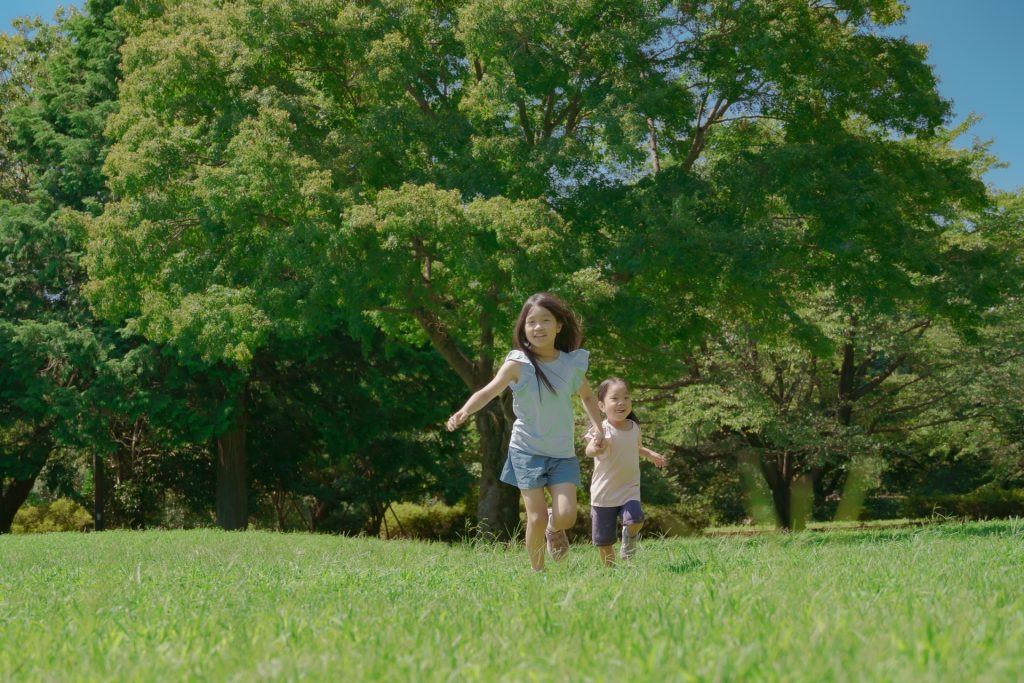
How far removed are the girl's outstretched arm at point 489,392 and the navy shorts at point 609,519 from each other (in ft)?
4.90

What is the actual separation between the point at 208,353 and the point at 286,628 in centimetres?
1366

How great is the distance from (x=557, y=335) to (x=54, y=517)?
24.4m

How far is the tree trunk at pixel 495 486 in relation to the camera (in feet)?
59.2

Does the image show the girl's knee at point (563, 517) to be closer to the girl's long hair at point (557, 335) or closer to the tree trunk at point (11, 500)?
the girl's long hair at point (557, 335)

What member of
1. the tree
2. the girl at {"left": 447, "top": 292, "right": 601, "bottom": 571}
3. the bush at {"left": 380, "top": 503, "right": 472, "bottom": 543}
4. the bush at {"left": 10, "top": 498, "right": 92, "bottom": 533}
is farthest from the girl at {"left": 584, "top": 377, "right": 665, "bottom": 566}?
the bush at {"left": 10, "top": 498, "right": 92, "bottom": 533}

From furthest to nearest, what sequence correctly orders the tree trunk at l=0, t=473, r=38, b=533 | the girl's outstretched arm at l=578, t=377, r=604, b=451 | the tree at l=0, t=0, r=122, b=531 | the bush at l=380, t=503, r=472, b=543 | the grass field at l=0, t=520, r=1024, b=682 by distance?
the bush at l=380, t=503, r=472, b=543, the tree trunk at l=0, t=473, r=38, b=533, the tree at l=0, t=0, r=122, b=531, the girl's outstretched arm at l=578, t=377, r=604, b=451, the grass field at l=0, t=520, r=1024, b=682

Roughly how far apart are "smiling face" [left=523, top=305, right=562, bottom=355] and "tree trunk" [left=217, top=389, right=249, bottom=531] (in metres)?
17.6

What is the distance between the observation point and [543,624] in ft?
11.3

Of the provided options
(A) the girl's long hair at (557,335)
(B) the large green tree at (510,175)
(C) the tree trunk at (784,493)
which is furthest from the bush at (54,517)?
(A) the girl's long hair at (557,335)

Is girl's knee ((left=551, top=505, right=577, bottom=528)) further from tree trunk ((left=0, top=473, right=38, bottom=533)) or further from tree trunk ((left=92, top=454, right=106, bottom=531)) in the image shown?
tree trunk ((left=0, top=473, right=38, bottom=533))

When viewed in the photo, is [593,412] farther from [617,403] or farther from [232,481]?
[232,481]

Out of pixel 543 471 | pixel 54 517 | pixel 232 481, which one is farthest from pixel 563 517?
pixel 54 517

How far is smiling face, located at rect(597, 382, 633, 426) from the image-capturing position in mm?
7691

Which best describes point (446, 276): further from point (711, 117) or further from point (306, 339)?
point (306, 339)
